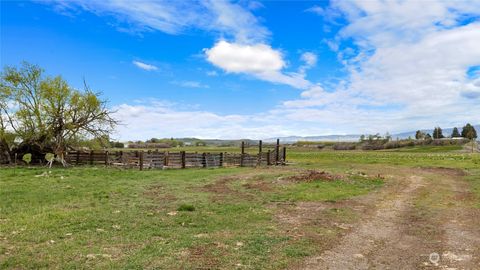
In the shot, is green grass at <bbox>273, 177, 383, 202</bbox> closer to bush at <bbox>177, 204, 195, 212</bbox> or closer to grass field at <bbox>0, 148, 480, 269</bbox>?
grass field at <bbox>0, 148, 480, 269</bbox>

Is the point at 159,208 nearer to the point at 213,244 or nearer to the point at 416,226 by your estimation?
the point at 213,244

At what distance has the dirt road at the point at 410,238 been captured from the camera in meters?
7.59

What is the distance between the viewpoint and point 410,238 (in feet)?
31.6

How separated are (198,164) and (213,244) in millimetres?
29120

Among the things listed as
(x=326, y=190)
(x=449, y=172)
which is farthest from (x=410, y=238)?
(x=449, y=172)

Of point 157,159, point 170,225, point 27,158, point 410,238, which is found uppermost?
point 27,158

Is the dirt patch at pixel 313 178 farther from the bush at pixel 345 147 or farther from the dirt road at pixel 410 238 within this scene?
the bush at pixel 345 147

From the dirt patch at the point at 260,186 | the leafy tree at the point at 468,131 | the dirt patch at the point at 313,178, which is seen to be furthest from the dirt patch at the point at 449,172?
the leafy tree at the point at 468,131

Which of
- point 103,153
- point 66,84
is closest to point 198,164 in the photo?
point 103,153

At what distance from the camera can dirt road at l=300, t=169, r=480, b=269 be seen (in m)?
7.59

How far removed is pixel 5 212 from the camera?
12.0 metres

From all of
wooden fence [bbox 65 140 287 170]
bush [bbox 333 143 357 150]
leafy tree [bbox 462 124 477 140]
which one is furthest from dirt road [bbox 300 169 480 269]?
leafy tree [bbox 462 124 477 140]

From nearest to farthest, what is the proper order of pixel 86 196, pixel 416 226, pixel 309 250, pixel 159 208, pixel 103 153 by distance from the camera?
pixel 309 250
pixel 416 226
pixel 159 208
pixel 86 196
pixel 103 153

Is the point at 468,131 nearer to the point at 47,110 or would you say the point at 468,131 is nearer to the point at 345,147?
the point at 345,147
